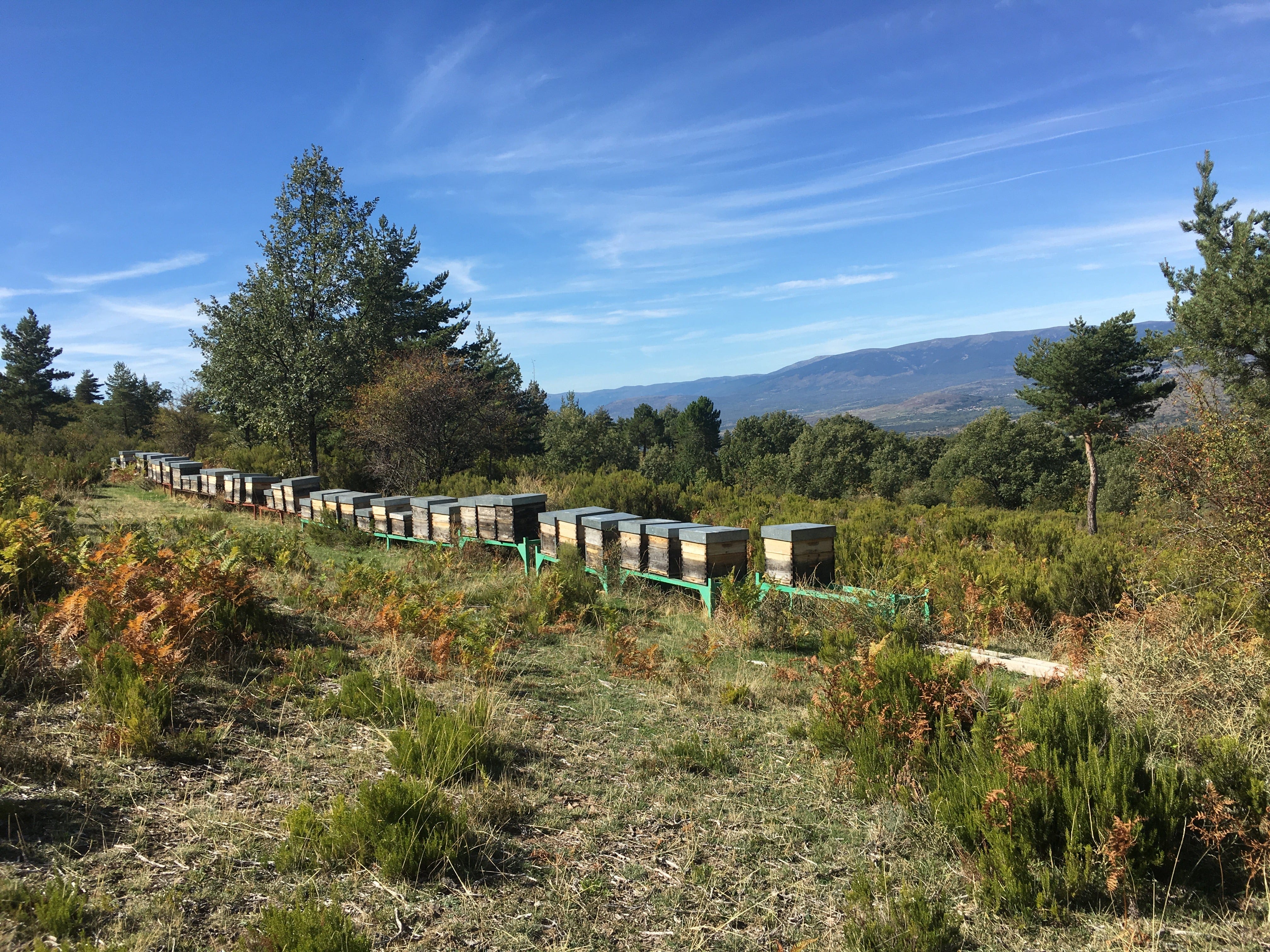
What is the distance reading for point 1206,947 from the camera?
2646mm

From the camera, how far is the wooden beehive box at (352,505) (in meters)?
12.4

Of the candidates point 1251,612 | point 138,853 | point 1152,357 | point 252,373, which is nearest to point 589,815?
point 138,853

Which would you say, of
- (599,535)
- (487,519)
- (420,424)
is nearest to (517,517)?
(487,519)

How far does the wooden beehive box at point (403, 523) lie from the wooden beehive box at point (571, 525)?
126 inches

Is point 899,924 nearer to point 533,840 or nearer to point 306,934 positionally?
point 533,840

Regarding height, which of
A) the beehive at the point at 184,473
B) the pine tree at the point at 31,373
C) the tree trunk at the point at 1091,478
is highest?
the pine tree at the point at 31,373

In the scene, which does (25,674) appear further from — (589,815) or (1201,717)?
(1201,717)

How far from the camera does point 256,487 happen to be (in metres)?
15.3

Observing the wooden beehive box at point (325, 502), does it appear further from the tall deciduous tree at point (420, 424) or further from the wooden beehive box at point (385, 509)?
the tall deciduous tree at point (420, 424)

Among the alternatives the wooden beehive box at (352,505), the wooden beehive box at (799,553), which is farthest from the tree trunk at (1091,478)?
the wooden beehive box at (352,505)

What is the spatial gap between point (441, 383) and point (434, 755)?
1602 cm

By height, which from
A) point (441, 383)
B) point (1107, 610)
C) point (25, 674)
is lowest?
point (1107, 610)

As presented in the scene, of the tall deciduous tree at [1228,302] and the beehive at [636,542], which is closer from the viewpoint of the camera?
the beehive at [636,542]

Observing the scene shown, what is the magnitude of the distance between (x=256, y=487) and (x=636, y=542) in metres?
10.4
